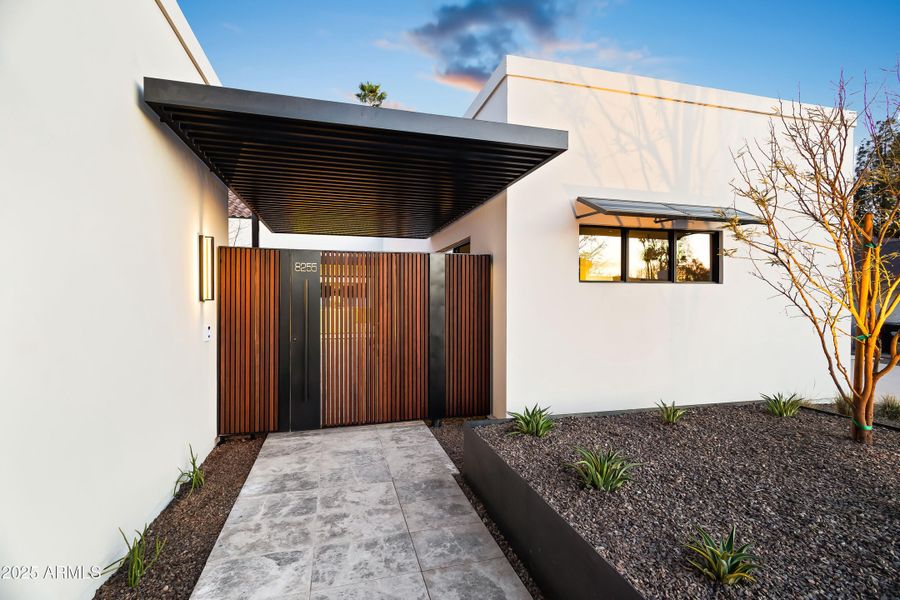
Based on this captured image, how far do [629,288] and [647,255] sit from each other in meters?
0.64

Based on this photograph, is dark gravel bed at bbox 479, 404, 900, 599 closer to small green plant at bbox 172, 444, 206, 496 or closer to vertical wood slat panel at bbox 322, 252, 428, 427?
vertical wood slat panel at bbox 322, 252, 428, 427

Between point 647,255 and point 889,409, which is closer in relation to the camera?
point 889,409

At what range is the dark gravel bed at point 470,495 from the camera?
7.58ft

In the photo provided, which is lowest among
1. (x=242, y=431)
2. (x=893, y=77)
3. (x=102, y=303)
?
(x=242, y=431)

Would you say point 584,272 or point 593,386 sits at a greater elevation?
point 584,272

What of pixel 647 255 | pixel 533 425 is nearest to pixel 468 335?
pixel 533 425

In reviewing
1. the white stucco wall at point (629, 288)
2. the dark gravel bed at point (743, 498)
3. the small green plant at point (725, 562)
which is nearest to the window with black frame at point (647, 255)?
the white stucco wall at point (629, 288)

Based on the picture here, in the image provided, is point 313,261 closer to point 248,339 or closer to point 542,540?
point 248,339

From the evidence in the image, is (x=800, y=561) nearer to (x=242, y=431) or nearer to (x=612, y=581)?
(x=612, y=581)

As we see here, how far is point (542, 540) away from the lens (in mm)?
2234

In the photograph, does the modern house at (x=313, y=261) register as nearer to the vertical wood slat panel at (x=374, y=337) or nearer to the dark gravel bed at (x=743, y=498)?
the vertical wood slat panel at (x=374, y=337)

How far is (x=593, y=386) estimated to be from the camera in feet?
17.1

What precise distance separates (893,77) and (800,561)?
4.35 m

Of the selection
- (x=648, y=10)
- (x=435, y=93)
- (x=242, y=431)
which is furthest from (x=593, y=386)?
(x=435, y=93)
